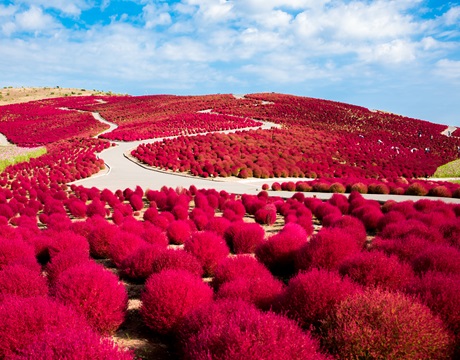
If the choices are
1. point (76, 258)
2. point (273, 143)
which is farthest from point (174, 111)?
point (76, 258)

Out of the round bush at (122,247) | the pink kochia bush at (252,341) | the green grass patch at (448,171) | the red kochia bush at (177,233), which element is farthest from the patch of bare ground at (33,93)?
the pink kochia bush at (252,341)

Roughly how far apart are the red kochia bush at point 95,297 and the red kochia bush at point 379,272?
276 centimetres

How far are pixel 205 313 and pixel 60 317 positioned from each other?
1.35 meters

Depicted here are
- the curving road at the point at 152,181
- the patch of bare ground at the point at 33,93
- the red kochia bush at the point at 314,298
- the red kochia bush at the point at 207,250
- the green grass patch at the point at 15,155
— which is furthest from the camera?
the patch of bare ground at the point at 33,93

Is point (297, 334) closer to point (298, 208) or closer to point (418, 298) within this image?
point (418, 298)

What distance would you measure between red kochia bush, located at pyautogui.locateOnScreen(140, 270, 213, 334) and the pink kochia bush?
3.35 feet

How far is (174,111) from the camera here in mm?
61906

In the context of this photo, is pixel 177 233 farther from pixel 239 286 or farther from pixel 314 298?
pixel 314 298

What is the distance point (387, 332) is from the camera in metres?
3.15

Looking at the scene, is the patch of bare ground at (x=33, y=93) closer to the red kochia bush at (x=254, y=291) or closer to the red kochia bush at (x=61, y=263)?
the red kochia bush at (x=61, y=263)

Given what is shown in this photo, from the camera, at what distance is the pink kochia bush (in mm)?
2715

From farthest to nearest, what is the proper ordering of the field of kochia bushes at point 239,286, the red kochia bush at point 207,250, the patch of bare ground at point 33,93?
1. the patch of bare ground at point 33,93
2. the red kochia bush at point 207,250
3. the field of kochia bushes at point 239,286

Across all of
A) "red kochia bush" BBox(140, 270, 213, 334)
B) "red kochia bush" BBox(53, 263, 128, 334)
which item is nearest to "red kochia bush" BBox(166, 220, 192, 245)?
"red kochia bush" BBox(53, 263, 128, 334)

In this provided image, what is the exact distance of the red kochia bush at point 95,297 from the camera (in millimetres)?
4469
